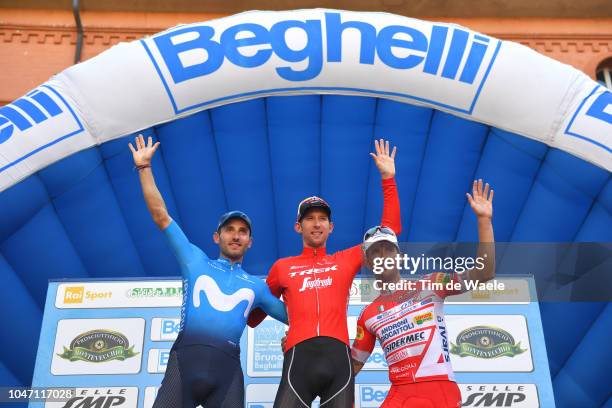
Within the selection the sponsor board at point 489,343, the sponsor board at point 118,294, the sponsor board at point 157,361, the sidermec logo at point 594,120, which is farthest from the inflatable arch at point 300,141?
the sponsor board at point 157,361

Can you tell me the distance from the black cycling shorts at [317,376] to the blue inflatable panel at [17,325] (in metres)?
2.30

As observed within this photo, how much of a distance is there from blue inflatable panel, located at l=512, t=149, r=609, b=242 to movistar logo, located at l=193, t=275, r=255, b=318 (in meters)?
2.25

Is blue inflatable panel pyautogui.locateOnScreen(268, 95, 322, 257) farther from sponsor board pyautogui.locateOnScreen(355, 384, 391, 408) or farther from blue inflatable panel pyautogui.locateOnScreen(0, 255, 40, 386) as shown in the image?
blue inflatable panel pyautogui.locateOnScreen(0, 255, 40, 386)

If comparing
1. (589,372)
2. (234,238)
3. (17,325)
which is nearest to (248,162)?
(234,238)

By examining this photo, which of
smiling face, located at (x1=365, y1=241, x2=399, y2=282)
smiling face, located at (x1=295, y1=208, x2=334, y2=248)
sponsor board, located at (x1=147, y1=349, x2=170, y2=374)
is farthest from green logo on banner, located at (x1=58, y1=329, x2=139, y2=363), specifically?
smiling face, located at (x1=365, y1=241, x2=399, y2=282)

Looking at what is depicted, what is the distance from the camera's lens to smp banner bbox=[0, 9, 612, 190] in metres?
3.69

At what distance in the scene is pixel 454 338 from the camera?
362 cm

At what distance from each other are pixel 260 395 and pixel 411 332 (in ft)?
4.12

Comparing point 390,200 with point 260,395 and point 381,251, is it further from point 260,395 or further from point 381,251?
point 260,395

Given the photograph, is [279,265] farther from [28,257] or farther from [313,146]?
[28,257]

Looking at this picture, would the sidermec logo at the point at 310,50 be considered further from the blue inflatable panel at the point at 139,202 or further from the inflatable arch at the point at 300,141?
the blue inflatable panel at the point at 139,202

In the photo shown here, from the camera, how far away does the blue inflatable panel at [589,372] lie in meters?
4.01

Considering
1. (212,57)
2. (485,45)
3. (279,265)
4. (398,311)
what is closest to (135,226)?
(212,57)

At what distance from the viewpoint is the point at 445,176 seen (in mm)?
4180
